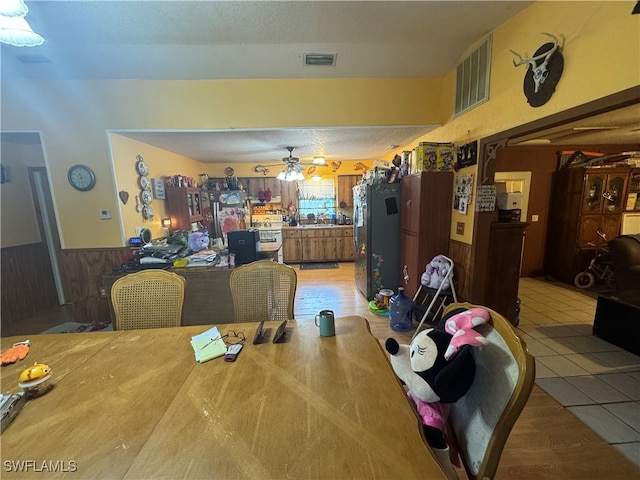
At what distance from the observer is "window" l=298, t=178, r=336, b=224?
6629 millimetres

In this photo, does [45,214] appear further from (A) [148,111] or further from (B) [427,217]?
(B) [427,217]

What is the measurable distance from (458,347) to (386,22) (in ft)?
8.08

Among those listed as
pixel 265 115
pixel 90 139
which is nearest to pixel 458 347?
pixel 265 115

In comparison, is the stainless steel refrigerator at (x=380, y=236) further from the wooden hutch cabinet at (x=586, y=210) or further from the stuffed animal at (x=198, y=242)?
the wooden hutch cabinet at (x=586, y=210)

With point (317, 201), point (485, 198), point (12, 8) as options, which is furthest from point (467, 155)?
point (317, 201)

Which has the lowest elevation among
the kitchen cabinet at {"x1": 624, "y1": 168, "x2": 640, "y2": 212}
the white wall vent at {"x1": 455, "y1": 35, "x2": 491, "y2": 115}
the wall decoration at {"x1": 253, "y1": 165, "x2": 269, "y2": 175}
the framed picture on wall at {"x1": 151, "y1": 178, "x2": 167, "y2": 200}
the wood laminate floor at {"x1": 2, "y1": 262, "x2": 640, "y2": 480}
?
the wood laminate floor at {"x1": 2, "y1": 262, "x2": 640, "y2": 480}

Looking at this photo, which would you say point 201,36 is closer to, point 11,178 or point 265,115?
point 265,115

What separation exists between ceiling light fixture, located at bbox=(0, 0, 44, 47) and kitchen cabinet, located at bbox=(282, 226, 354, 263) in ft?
15.9

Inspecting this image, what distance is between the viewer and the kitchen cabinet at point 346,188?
20.9 feet

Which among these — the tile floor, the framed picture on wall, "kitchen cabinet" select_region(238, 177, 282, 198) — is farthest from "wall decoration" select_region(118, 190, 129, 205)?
the tile floor

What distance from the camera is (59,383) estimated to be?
1120 millimetres

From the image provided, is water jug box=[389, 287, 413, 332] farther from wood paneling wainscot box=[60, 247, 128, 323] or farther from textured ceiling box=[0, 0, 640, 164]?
wood paneling wainscot box=[60, 247, 128, 323]

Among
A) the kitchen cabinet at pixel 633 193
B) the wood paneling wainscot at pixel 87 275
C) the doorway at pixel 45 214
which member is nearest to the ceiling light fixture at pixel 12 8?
the wood paneling wainscot at pixel 87 275

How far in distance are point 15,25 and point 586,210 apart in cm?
672
